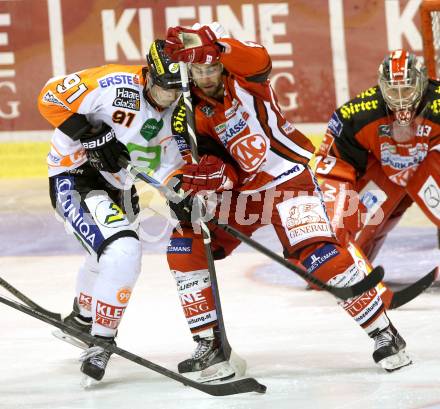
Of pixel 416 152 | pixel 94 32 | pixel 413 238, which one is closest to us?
pixel 416 152

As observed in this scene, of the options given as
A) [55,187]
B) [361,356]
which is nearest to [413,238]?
[361,356]

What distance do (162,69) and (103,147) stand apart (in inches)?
14.3

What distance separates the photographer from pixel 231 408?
3.91m

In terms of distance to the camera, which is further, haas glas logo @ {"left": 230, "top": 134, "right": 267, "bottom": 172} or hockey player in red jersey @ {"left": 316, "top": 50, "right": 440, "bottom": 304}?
hockey player in red jersey @ {"left": 316, "top": 50, "right": 440, "bottom": 304}

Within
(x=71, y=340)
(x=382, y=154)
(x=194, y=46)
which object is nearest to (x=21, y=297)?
(x=71, y=340)

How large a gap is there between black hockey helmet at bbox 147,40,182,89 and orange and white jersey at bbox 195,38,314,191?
0.10 metres

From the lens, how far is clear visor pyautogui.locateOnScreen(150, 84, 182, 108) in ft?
14.2

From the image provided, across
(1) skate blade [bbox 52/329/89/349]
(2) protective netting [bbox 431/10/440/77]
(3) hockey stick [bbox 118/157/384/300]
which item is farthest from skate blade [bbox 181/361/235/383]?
(2) protective netting [bbox 431/10/440/77]

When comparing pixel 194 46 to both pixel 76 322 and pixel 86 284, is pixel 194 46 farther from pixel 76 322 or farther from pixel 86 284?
pixel 76 322

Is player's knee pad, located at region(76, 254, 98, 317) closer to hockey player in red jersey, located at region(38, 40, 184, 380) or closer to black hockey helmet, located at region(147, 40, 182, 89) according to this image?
hockey player in red jersey, located at region(38, 40, 184, 380)

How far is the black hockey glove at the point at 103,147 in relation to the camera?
440 centimetres

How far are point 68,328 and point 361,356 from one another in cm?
106

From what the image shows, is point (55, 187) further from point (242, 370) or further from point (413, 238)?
point (413, 238)

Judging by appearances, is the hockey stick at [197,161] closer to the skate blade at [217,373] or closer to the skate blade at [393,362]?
the skate blade at [217,373]
